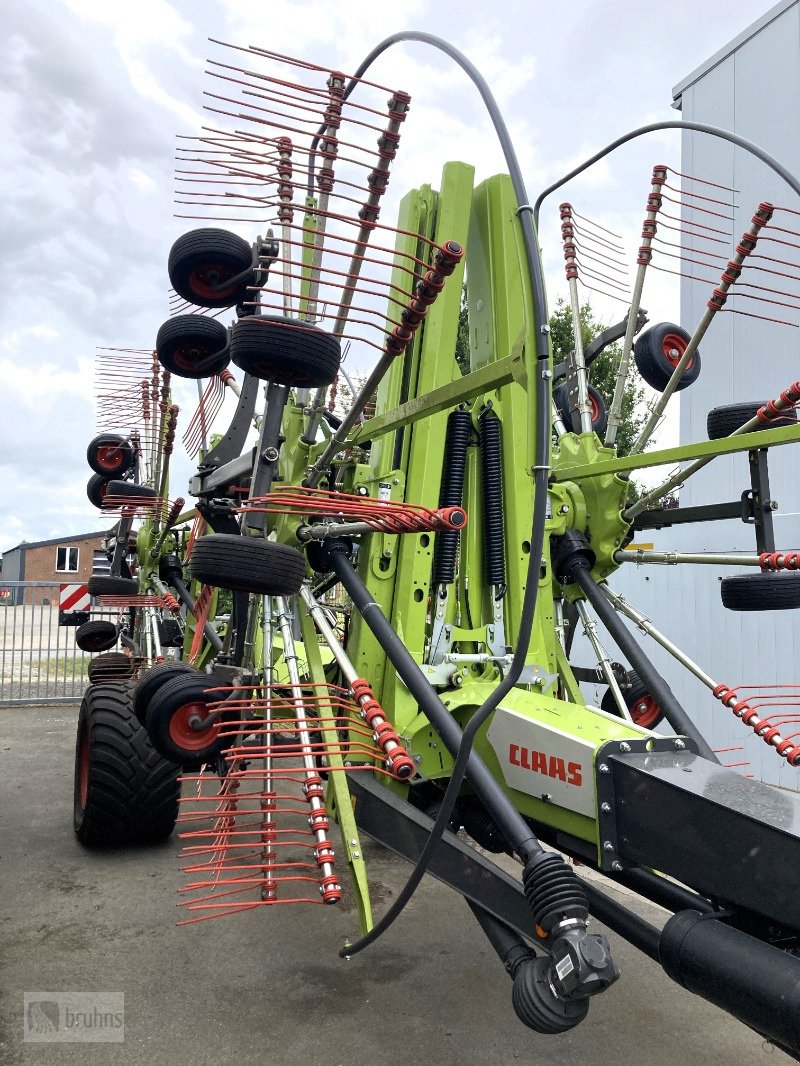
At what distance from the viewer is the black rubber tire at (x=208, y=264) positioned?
3.42 meters

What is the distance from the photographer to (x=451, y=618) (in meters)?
3.62

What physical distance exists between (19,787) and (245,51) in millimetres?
5902

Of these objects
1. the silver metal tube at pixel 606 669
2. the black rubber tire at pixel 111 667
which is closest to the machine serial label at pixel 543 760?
the silver metal tube at pixel 606 669

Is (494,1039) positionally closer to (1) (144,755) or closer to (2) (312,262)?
(1) (144,755)

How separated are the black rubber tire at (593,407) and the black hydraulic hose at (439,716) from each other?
228 centimetres

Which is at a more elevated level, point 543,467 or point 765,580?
point 543,467

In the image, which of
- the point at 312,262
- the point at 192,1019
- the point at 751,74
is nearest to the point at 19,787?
the point at 192,1019

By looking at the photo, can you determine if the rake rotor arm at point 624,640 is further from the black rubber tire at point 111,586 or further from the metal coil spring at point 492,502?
the black rubber tire at point 111,586

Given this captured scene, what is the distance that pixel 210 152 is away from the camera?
118 inches

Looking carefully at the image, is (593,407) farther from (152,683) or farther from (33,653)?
(33,653)

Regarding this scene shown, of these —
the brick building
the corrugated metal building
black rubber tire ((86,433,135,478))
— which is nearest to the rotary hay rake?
black rubber tire ((86,433,135,478))

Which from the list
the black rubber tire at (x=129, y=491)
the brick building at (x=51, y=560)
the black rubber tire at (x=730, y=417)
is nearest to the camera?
the black rubber tire at (x=730, y=417)

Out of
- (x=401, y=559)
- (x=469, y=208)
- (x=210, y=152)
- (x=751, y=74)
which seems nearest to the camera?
(x=210, y=152)

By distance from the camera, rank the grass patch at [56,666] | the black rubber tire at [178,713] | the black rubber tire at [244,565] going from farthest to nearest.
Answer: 1. the grass patch at [56,666]
2. the black rubber tire at [178,713]
3. the black rubber tire at [244,565]
